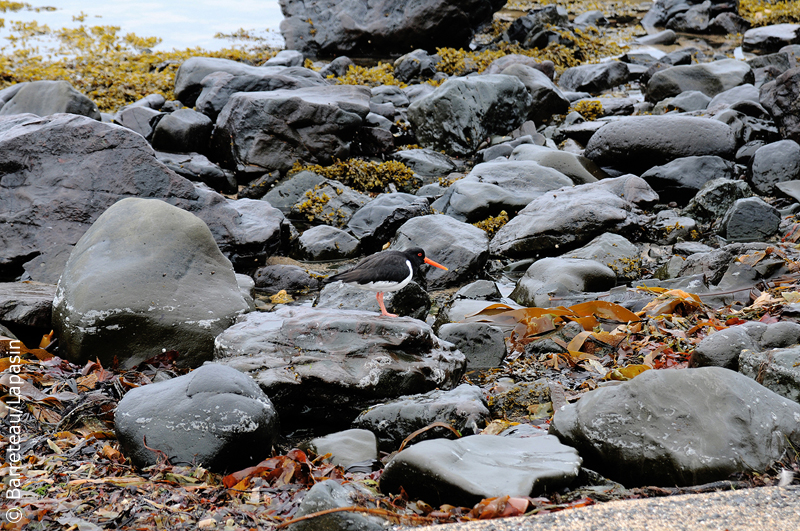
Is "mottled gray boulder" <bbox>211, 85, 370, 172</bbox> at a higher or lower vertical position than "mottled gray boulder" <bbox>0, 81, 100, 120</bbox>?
lower

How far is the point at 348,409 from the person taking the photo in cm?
449

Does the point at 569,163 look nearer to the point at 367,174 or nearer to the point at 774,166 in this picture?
the point at 774,166

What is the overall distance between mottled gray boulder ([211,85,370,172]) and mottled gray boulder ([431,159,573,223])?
8.40 feet

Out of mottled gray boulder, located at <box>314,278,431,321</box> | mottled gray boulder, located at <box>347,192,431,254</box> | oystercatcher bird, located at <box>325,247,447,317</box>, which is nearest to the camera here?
oystercatcher bird, located at <box>325,247,447,317</box>

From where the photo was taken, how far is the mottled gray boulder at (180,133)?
11.1 m

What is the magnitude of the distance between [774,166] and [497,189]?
434 centimetres

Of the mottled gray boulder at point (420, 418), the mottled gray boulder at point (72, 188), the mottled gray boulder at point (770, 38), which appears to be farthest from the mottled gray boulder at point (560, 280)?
the mottled gray boulder at point (770, 38)

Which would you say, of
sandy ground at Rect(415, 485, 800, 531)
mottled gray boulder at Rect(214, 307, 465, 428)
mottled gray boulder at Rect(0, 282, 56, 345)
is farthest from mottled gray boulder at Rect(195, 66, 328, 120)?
sandy ground at Rect(415, 485, 800, 531)

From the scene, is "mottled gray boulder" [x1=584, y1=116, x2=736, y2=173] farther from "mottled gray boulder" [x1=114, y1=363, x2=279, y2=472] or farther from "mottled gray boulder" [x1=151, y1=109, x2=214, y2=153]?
"mottled gray boulder" [x1=114, y1=363, x2=279, y2=472]

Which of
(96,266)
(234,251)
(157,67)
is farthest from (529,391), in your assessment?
(157,67)

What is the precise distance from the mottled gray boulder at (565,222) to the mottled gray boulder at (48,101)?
7.10 meters

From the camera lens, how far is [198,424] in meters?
3.51

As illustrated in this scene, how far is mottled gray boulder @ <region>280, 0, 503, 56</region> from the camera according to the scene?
19344 mm

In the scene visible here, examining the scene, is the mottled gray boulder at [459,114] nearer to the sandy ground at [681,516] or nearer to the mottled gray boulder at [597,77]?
the mottled gray boulder at [597,77]
